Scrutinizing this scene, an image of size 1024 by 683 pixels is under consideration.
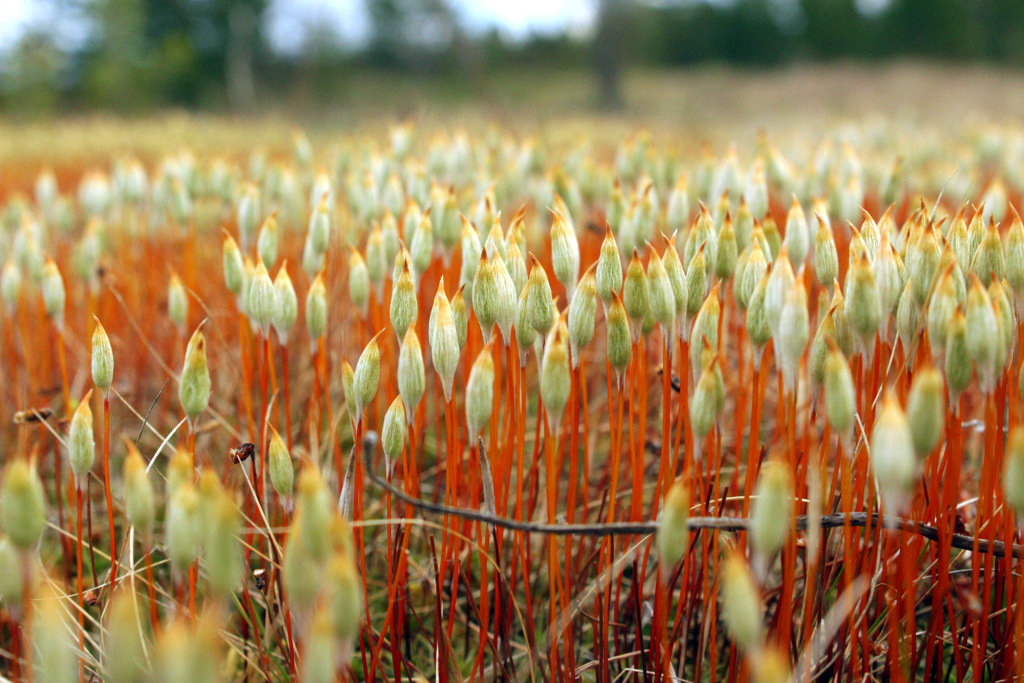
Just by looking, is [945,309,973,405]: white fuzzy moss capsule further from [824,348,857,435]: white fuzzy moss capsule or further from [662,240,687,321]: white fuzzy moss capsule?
[662,240,687,321]: white fuzzy moss capsule

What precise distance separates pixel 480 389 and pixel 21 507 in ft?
1.03

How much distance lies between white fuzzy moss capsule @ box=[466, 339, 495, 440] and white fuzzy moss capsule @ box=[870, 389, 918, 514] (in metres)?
0.28

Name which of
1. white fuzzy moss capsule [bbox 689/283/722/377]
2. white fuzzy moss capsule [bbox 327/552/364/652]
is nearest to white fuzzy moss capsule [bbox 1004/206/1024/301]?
white fuzzy moss capsule [bbox 689/283/722/377]

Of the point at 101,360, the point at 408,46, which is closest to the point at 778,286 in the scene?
the point at 101,360

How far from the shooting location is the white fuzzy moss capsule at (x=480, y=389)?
59 centimetres

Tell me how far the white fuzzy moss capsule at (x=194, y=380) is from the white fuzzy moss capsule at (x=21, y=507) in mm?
148

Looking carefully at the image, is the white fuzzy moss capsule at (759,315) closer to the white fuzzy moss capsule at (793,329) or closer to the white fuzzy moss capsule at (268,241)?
the white fuzzy moss capsule at (793,329)

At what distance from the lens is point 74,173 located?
4.21m

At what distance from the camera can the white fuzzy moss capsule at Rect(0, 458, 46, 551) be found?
46cm

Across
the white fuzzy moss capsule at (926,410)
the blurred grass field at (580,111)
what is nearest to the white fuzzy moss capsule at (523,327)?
the white fuzzy moss capsule at (926,410)

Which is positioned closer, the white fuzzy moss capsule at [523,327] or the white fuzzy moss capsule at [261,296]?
the white fuzzy moss capsule at [523,327]

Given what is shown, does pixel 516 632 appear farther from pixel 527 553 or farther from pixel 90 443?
pixel 90 443

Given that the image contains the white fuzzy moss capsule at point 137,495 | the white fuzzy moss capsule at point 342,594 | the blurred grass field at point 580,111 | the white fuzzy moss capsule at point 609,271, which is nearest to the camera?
the white fuzzy moss capsule at point 342,594

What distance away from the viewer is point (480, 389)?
1.95 ft
